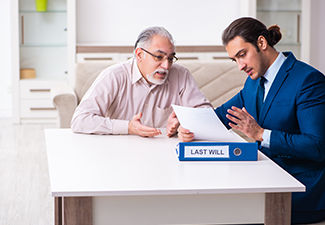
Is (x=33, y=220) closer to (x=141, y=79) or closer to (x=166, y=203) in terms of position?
(x=141, y=79)

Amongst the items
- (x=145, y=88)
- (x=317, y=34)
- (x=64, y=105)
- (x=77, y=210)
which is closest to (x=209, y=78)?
(x=64, y=105)

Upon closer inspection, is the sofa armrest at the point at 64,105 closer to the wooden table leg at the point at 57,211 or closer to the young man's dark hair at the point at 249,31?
the wooden table leg at the point at 57,211

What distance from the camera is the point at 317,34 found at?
4.78 metres

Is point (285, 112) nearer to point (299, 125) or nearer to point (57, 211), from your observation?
point (299, 125)

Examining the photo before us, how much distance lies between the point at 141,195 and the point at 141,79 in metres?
1.03

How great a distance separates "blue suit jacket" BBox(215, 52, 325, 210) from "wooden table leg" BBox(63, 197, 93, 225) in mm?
687

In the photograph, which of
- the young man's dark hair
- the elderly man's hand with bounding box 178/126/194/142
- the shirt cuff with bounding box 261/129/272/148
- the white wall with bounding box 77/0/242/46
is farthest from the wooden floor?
the white wall with bounding box 77/0/242/46

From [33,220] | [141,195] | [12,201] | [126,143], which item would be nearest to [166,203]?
[141,195]

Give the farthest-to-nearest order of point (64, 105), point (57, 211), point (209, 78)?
point (209, 78)
point (64, 105)
point (57, 211)

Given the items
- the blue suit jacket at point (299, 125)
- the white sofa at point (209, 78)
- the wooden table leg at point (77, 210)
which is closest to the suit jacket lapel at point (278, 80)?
the blue suit jacket at point (299, 125)

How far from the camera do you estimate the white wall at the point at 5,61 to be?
468 cm

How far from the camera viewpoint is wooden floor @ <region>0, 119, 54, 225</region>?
6.76 ft

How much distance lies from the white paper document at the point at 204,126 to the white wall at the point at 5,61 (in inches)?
157

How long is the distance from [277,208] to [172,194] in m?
0.29
